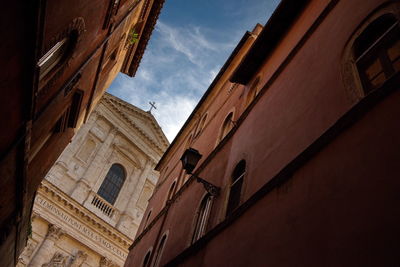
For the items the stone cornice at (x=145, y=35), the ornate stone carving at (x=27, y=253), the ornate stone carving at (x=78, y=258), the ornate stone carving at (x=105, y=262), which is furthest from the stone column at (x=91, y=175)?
the stone cornice at (x=145, y=35)

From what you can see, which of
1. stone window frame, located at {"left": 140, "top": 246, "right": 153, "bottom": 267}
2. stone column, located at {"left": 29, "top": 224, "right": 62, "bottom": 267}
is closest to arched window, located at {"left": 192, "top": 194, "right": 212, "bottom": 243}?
stone window frame, located at {"left": 140, "top": 246, "right": 153, "bottom": 267}

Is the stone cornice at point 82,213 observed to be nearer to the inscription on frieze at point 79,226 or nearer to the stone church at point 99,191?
the stone church at point 99,191

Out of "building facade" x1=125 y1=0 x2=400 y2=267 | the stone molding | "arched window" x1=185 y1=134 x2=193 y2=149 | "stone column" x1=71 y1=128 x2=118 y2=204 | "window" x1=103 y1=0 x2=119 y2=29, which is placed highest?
"stone column" x1=71 y1=128 x2=118 y2=204

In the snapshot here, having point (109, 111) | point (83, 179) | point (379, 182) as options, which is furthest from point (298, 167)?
point (109, 111)

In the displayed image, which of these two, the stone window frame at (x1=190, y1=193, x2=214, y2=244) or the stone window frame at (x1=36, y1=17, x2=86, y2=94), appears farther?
the stone window frame at (x1=190, y1=193, x2=214, y2=244)

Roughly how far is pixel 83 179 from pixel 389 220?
21.0 meters

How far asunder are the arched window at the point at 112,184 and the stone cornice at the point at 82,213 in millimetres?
2532

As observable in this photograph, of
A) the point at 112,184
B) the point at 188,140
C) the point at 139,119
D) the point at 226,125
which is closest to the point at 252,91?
the point at 226,125

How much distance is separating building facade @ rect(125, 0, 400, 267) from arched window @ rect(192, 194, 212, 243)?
42 millimetres

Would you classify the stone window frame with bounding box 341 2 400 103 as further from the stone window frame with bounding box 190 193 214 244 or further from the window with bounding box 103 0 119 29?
the window with bounding box 103 0 119 29

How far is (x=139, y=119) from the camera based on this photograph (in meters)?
28.6

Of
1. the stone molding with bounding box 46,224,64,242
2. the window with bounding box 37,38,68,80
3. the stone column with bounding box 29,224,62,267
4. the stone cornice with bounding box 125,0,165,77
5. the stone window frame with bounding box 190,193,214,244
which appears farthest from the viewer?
the stone molding with bounding box 46,224,64,242

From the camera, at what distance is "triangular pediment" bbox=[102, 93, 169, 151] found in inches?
1042

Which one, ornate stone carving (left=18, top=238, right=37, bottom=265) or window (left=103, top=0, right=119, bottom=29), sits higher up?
window (left=103, top=0, right=119, bottom=29)
